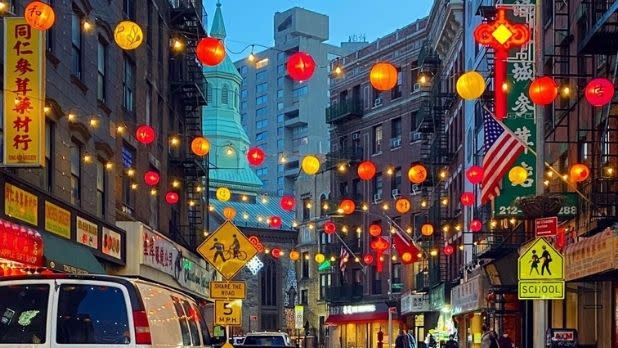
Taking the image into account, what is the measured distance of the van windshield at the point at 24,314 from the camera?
1018 cm

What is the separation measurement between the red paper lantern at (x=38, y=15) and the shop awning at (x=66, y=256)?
16.1ft

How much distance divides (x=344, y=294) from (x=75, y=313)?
5814 centimetres

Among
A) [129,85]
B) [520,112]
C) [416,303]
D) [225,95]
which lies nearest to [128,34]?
[520,112]

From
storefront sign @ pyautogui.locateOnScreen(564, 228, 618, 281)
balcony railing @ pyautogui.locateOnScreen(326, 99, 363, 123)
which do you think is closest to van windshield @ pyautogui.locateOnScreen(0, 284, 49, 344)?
storefront sign @ pyautogui.locateOnScreen(564, 228, 618, 281)

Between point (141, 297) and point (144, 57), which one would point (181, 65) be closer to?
point (144, 57)

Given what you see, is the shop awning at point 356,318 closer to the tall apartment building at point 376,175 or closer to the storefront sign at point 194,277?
the tall apartment building at point 376,175

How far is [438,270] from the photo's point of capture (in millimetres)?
51969

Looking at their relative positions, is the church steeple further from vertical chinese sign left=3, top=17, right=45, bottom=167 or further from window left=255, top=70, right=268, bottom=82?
vertical chinese sign left=3, top=17, right=45, bottom=167

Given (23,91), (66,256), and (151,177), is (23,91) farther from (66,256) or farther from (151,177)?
(151,177)

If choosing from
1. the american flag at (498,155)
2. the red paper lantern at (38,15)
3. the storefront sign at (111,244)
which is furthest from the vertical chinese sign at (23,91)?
the american flag at (498,155)

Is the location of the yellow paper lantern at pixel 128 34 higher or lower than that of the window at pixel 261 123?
lower

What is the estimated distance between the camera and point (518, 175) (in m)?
27.5

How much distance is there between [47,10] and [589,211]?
39.1 ft

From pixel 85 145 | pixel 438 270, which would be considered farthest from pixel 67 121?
pixel 438 270
